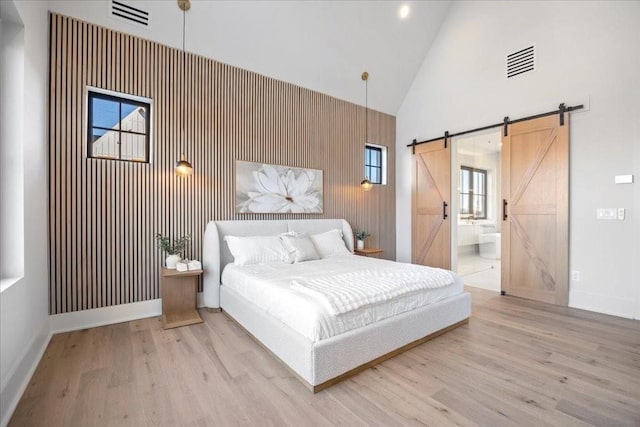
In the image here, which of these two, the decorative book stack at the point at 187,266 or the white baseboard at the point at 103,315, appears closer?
the white baseboard at the point at 103,315

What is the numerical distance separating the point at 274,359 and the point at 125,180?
2552 mm

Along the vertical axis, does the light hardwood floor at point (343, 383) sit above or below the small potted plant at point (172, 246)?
below

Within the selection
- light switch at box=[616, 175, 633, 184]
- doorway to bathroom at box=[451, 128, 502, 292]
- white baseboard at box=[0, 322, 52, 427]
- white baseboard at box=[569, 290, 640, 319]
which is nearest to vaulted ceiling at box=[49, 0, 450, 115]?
doorway to bathroom at box=[451, 128, 502, 292]

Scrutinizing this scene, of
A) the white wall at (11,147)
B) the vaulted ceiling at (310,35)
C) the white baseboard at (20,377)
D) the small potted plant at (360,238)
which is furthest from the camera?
the small potted plant at (360,238)

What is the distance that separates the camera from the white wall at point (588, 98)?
3.26m

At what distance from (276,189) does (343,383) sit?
291cm

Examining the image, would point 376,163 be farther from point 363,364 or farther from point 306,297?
point 363,364

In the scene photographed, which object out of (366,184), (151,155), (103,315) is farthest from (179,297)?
(366,184)

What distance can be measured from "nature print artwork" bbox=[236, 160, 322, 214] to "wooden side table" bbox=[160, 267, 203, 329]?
1162 mm

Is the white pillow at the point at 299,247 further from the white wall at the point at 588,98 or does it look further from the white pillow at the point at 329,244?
the white wall at the point at 588,98

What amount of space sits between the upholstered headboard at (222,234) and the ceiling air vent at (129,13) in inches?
92.7

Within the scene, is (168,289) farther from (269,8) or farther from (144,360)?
(269,8)

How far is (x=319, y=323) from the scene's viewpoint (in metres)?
1.95

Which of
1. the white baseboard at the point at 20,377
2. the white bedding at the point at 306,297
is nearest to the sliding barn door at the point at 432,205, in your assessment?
the white bedding at the point at 306,297
